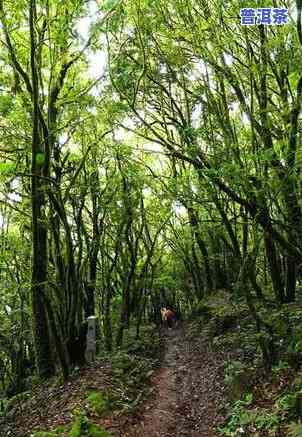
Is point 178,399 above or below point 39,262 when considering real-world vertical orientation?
below

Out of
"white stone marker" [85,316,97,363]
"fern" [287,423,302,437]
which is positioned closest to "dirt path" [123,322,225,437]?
"white stone marker" [85,316,97,363]

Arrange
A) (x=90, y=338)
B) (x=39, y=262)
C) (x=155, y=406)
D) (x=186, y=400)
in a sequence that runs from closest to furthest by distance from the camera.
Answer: (x=155, y=406) < (x=186, y=400) < (x=39, y=262) < (x=90, y=338)

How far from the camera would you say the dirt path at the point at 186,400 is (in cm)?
791

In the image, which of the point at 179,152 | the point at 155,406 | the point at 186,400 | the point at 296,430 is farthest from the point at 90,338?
the point at 296,430

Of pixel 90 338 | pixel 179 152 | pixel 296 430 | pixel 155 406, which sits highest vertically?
pixel 179 152

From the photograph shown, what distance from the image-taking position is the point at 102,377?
9.88m

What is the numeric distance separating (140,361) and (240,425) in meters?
6.57

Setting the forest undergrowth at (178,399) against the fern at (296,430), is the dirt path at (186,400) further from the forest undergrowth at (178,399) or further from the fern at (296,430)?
the fern at (296,430)

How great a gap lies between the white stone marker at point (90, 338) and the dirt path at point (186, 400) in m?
1.81

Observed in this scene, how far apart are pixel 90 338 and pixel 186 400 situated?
276 cm

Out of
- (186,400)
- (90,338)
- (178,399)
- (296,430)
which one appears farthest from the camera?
(90,338)

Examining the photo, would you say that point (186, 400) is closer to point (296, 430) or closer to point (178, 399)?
point (178, 399)

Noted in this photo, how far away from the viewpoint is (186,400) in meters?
10.0

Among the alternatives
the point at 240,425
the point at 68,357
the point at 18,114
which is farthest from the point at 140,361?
the point at 18,114
